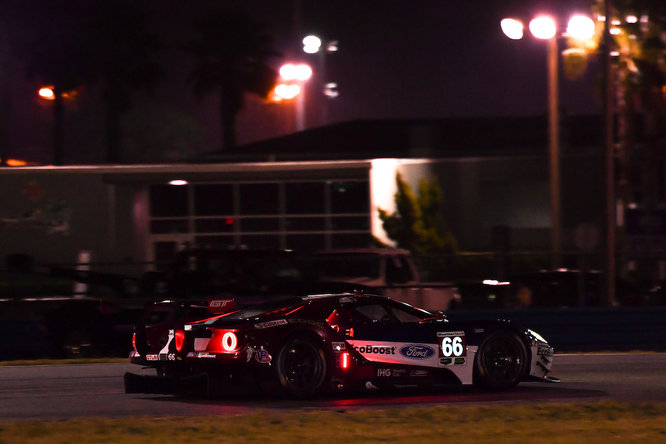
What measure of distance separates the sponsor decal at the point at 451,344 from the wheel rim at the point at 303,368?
122cm

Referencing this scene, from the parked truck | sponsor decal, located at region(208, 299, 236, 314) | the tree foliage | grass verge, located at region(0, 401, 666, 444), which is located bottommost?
grass verge, located at region(0, 401, 666, 444)

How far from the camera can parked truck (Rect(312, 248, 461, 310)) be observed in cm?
1956

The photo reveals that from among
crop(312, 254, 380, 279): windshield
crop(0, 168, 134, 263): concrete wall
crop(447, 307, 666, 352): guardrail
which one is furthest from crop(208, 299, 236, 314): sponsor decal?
crop(0, 168, 134, 263): concrete wall

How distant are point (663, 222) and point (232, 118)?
17045 millimetres

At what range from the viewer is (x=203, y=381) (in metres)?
10.4

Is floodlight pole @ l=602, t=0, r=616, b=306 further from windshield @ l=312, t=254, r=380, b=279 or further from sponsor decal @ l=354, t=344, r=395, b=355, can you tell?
sponsor decal @ l=354, t=344, r=395, b=355

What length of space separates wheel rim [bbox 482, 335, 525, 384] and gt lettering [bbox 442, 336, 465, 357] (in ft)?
0.92

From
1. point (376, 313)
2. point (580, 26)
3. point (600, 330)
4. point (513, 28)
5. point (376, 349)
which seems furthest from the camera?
point (513, 28)

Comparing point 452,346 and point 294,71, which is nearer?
point 452,346

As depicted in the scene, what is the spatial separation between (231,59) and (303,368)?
38698mm

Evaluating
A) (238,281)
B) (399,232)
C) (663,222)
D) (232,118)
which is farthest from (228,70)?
(238,281)

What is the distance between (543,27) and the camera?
2502cm

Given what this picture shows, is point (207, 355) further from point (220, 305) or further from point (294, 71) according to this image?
point (294, 71)

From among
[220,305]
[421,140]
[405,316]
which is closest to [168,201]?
[421,140]
